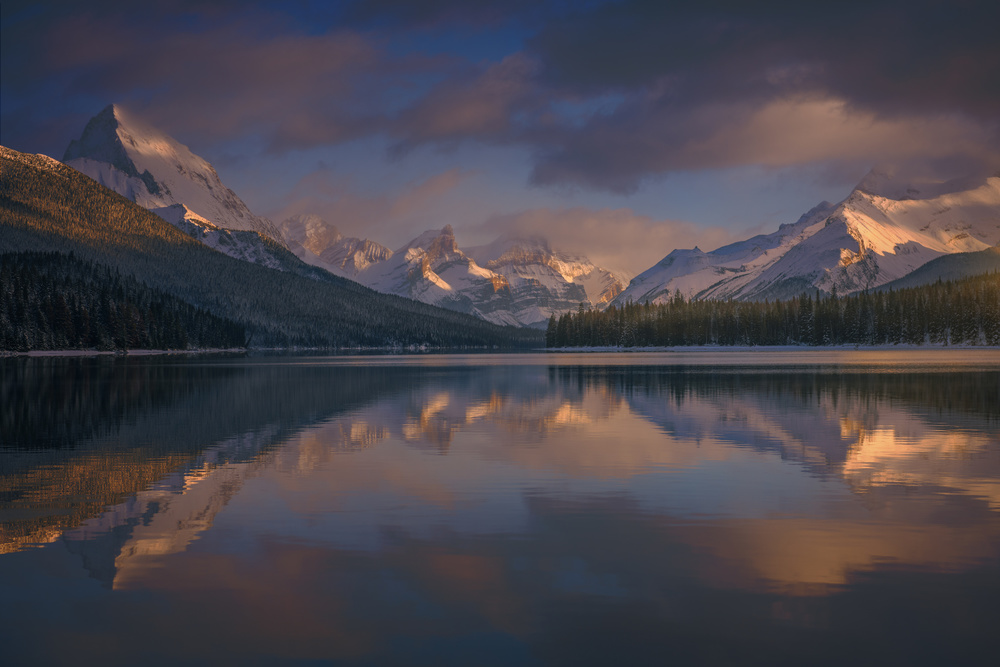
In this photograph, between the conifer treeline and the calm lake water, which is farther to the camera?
the conifer treeline

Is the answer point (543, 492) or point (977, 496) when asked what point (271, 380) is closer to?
point (543, 492)

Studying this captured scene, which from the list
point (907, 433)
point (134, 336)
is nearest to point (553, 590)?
point (907, 433)

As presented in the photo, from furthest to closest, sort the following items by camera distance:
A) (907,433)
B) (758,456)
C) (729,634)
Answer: (907,433) → (758,456) → (729,634)

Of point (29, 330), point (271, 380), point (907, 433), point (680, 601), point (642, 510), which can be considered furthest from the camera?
point (29, 330)

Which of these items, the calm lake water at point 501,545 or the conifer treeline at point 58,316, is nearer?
the calm lake water at point 501,545

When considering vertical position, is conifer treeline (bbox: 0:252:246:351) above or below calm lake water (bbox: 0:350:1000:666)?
above

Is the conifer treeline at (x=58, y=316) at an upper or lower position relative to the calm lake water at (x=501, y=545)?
upper

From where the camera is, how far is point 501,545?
684 inches

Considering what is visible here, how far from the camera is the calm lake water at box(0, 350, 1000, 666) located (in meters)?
12.1

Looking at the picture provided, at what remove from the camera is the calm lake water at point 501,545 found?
12094 mm

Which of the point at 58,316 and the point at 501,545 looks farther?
the point at 58,316

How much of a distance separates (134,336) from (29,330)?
28.0 m

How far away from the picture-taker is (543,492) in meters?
23.5

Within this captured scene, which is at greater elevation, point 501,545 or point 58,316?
point 58,316
